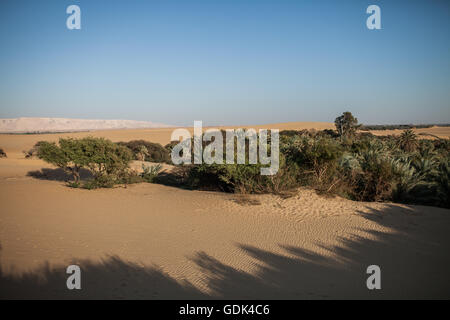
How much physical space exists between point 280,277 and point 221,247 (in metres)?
1.65

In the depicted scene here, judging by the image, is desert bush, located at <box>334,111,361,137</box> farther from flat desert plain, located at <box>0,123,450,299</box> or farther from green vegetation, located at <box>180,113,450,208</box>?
flat desert plain, located at <box>0,123,450,299</box>

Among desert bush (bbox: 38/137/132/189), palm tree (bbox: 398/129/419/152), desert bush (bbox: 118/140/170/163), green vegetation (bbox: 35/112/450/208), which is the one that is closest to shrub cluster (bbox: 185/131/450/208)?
green vegetation (bbox: 35/112/450/208)

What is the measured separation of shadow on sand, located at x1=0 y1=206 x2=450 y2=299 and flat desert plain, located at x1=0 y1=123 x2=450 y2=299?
0.02m

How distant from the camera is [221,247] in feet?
20.3

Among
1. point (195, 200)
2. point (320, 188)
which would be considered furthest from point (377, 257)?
point (195, 200)

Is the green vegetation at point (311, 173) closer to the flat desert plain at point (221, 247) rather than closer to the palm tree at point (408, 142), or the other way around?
the flat desert plain at point (221, 247)

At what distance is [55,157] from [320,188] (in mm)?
10574

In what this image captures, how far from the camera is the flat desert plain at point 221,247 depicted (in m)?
4.48

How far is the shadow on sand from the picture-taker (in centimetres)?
430

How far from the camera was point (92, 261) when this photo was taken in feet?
17.4

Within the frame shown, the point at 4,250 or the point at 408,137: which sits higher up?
the point at 408,137
